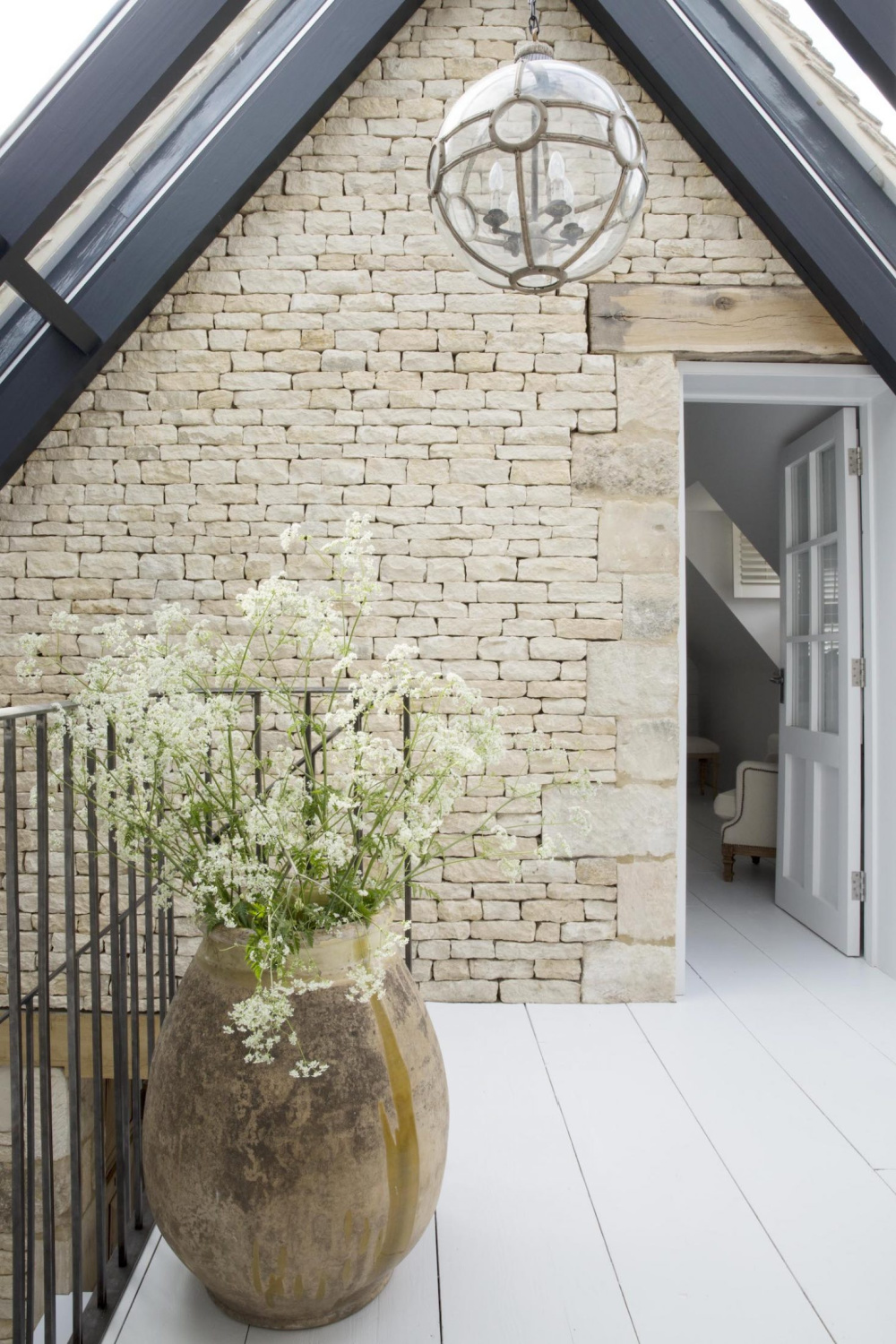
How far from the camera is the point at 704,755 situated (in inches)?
275

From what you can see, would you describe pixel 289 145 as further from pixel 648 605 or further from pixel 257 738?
pixel 257 738

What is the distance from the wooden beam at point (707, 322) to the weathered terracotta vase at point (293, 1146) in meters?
2.35

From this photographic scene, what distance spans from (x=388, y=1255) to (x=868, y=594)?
277cm

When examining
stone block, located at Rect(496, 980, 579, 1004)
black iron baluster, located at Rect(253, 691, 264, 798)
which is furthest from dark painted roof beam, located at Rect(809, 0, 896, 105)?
stone block, located at Rect(496, 980, 579, 1004)

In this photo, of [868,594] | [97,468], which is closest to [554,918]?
[868,594]

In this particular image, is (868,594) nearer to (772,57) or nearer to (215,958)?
(772,57)

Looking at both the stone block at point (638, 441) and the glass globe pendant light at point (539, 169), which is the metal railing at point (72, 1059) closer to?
the glass globe pendant light at point (539, 169)

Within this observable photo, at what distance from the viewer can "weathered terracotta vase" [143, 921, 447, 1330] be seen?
1.35m

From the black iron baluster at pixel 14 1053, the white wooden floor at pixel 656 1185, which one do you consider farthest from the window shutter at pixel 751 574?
the black iron baluster at pixel 14 1053

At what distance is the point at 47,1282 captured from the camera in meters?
1.40

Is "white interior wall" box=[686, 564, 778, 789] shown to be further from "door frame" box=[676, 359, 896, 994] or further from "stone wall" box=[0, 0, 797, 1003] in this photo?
"stone wall" box=[0, 0, 797, 1003]

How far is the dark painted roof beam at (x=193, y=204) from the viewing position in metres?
2.90

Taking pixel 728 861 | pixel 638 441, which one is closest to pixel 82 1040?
pixel 638 441

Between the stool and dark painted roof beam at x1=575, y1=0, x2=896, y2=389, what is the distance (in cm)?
430
